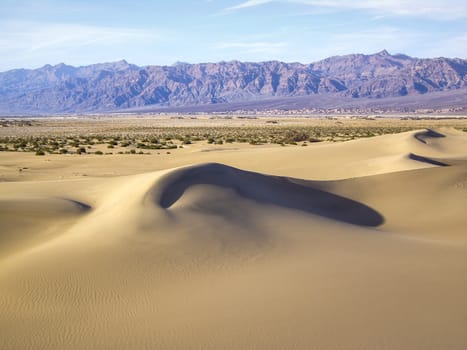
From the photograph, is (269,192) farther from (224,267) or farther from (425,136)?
(425,136)

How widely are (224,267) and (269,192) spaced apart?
19.1ft

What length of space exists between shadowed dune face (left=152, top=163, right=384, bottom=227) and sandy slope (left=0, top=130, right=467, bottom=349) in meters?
0.05

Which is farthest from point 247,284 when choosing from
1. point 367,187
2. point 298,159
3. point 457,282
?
point 298,159

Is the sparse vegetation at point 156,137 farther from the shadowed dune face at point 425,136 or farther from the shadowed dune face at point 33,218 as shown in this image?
the shadowed dune face at point 33,218

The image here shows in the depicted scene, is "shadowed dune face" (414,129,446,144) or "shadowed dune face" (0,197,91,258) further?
"shadowed dune face" (414,129,446,144)

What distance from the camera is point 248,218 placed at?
1032cm

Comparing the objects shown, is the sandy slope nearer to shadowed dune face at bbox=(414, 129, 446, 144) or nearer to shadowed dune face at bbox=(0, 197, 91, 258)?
shadowed dune face at bbox=(0, 197, 91, 258)

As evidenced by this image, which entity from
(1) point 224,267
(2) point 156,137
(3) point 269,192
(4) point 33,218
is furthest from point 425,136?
(1) point 224,267

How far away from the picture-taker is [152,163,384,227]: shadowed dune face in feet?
38.1

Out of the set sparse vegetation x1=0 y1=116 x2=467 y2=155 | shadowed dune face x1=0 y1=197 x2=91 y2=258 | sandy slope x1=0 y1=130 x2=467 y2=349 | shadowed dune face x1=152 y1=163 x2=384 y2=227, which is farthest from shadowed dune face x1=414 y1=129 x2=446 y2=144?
shadowed dune face x1=0 y1=197 x2=91 y2=258

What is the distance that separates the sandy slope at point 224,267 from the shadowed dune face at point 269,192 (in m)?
0.05

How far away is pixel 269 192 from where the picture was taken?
1330cm

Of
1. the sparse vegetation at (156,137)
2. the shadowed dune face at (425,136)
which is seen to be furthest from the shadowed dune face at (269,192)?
the sparse vegetation at (156,137)

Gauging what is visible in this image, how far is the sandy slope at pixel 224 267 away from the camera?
5.65 meters
